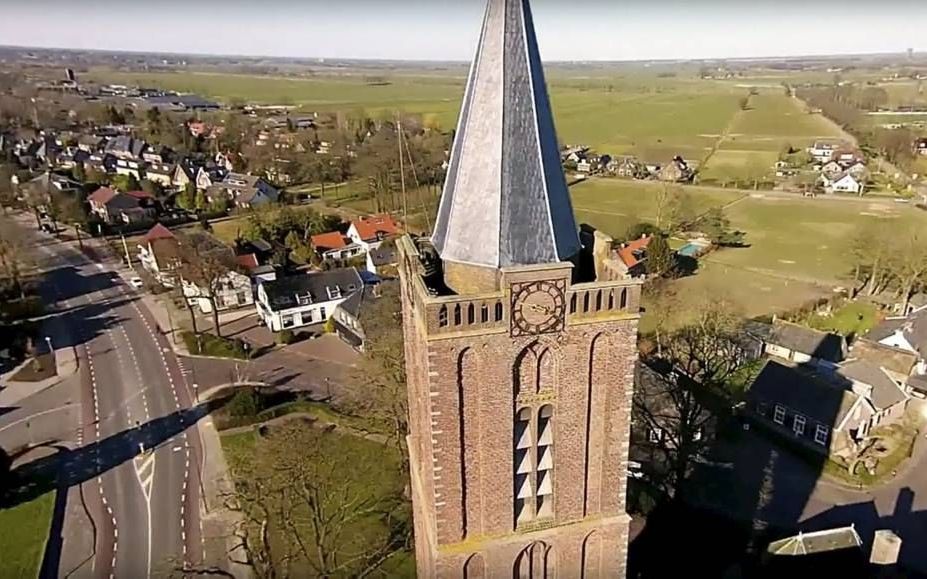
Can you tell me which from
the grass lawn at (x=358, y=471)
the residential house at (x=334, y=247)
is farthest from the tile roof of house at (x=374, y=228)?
the grass lawn at (x=358, y=471)

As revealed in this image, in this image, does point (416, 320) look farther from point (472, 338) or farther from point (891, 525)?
point (891, 525)

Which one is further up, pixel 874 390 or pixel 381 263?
pixel 381 263

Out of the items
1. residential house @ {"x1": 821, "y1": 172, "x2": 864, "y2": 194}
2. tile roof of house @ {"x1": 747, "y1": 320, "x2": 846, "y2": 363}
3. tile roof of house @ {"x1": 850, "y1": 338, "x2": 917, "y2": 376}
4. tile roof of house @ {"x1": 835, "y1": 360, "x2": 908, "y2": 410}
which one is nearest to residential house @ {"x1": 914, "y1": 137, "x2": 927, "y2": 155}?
residential house @ {"x1": 821, "y1": 172, "x2": 864, "y2": 194}

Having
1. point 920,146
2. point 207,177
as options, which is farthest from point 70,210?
point 920,146

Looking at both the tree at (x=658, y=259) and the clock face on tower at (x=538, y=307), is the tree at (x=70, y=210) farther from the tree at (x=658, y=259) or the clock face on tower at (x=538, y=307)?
the clock face on tower at (x=538, y=307)

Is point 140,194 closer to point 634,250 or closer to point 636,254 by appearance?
point 634,250
